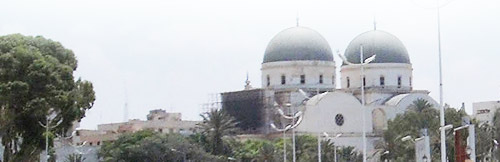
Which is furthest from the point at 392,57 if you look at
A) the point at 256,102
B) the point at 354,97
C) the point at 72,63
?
the point at 72,63

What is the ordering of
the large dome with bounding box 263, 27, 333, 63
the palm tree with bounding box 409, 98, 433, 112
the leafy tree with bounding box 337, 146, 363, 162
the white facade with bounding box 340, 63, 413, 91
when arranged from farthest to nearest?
the white facade with bounding box 340, 63, 413, 91 → the large dome with bounding box 263, 27, 333, 63 → the palm tree with bounding box 409, 98, 433, 112 → the leafy tree with bounding box 337, 146, 363, 162

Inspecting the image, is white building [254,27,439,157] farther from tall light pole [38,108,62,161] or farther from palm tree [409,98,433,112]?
tall light pole [38,108,62,161]

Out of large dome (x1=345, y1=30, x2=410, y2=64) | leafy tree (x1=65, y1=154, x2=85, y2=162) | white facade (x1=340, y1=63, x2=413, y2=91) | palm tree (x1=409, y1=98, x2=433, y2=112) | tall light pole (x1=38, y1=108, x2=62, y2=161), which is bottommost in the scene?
leafy tree (x1=65, y1=154, x2=85, y2=162)

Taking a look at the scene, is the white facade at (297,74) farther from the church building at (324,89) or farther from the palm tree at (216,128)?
the palm tree at (216,128)

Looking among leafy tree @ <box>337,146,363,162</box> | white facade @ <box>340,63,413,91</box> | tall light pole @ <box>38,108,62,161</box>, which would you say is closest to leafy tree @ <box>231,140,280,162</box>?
leafy tree @ <box>337,146,363,162</box>

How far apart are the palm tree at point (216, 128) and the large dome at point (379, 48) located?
12.5 meters

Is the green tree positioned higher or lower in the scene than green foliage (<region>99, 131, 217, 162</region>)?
higher

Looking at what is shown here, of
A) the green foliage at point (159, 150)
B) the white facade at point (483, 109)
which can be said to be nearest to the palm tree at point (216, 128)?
the green foliage at point (159, 150)

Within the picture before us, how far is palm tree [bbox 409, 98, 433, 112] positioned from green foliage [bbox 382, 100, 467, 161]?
4.73 ft

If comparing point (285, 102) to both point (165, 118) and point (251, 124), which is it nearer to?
point (251, 124)

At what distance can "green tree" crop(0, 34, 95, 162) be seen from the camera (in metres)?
45.7

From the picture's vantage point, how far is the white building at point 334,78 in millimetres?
97250

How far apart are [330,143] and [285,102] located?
35.3 feet

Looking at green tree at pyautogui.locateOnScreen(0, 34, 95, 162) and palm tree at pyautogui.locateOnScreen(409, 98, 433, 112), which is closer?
green tree at pyautogui.locateOnScreen(0, 34, 95, 162)
